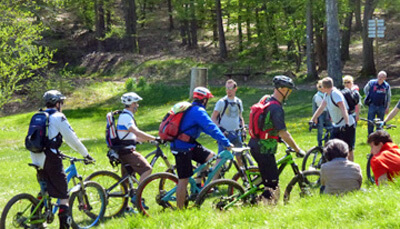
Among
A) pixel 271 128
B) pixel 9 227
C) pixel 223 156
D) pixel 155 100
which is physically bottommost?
pixel 155 100

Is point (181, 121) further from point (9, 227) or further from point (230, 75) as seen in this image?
point (230, 75)

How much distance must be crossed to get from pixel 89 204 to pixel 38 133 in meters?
1.60

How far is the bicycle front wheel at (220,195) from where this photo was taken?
24.5 ft

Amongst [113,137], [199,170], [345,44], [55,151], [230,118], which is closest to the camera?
[55,151]

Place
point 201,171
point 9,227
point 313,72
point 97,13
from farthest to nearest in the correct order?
1. point 97,13
2. point 313,72
3. point 201,171
4. point 9,227

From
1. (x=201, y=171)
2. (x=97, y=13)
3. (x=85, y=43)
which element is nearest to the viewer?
(x=201, y=171)

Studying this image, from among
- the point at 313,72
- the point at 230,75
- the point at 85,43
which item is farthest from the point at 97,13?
A: the point at 313,72

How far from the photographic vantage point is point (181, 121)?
24.9 ft

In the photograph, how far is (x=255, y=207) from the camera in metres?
7.20

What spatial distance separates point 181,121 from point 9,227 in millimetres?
2697

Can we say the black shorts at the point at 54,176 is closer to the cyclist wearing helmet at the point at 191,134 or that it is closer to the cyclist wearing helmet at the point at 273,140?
the cyclist wearing helmet at the point at 191,134

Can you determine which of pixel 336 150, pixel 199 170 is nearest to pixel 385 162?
pixel 336 150

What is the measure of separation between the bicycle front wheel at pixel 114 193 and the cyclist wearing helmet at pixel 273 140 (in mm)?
2319

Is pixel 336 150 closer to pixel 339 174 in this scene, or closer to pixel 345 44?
pixel 339 174
